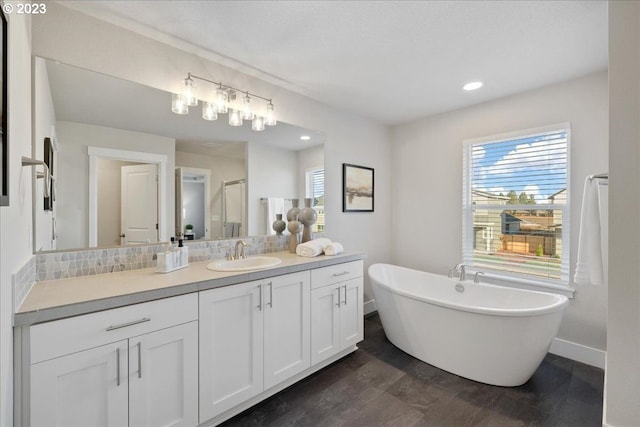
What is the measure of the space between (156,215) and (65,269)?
570 millimetres

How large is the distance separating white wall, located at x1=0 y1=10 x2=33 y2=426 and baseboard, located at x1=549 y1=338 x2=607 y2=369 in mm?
3639

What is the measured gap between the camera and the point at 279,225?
2715 millimetres

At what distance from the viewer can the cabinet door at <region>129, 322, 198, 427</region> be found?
138 cm

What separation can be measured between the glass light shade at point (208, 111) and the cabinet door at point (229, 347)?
130cm

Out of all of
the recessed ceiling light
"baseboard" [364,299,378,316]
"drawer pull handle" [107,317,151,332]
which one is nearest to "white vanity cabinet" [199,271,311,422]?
"drawer pull handle" [107,317,151,332]

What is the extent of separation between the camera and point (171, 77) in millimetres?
2010

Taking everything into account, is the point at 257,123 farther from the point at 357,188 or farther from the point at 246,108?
the point at 357,188

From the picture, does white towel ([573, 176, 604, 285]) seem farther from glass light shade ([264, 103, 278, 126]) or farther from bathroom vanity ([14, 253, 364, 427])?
glass light shade ([264, 103, 278, 126])

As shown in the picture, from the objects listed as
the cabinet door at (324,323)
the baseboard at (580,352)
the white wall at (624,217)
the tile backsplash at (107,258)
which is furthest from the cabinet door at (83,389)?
the baseboard at (580,352)

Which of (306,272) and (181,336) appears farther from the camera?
(306,272)

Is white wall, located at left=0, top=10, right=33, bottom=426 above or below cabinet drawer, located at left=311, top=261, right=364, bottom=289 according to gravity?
above

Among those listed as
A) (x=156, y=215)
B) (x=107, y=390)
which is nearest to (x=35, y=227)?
(x=156, y=215)

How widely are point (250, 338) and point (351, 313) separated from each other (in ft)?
3.44

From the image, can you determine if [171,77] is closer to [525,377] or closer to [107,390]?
[107,390]
